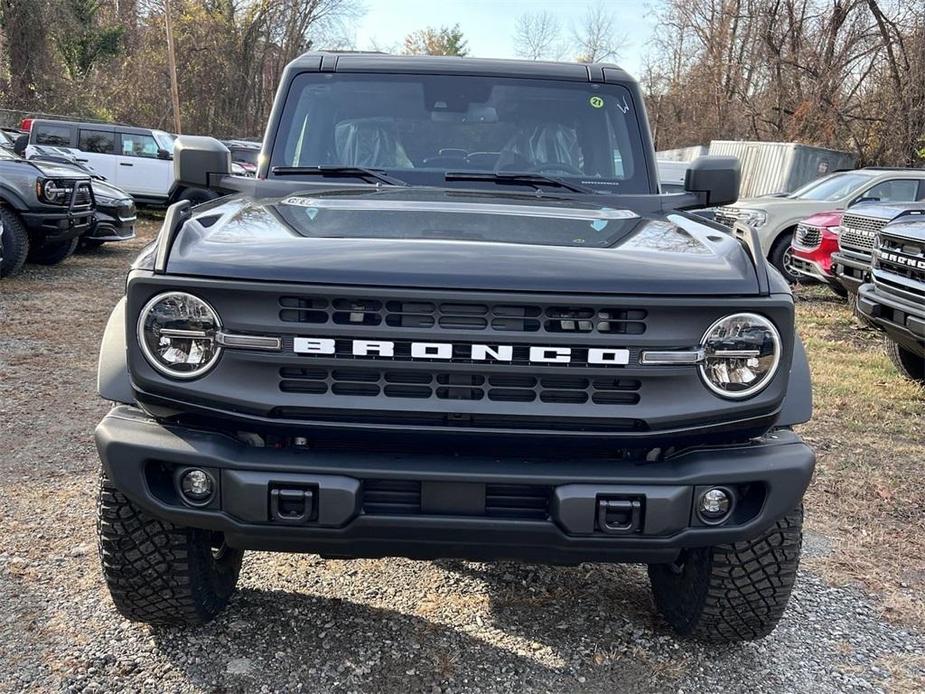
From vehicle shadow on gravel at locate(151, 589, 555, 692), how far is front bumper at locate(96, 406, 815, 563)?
0.61 m

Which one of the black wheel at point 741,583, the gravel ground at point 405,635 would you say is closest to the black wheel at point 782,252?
the gravel ground at point 405,635

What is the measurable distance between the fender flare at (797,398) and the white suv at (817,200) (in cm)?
904

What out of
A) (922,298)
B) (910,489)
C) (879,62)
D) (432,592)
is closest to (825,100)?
Answer: (879,62)

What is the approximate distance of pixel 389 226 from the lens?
2445 mm

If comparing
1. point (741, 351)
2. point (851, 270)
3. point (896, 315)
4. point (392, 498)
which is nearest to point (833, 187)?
point (851, 270)

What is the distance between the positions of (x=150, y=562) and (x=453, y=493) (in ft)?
3.37

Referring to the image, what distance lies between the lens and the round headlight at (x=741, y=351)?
7.14ft

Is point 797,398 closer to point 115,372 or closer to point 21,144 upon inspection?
point 115,372

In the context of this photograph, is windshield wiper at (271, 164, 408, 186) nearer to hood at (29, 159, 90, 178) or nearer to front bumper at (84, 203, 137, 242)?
hood at (29, 159, 90, 178)

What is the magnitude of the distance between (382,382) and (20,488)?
2.64m

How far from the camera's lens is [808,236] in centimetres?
1028

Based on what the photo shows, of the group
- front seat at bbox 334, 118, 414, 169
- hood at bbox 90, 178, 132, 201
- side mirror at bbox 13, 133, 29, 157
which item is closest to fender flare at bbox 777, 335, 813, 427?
front seat at bbox 334, 118, 414, 169

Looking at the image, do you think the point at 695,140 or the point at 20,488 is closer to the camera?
the point at 20,488

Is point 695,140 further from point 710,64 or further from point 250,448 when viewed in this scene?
point 250,448
